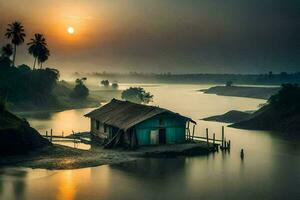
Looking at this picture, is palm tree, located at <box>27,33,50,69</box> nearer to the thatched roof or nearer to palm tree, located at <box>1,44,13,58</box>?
palm tree, located at <box>1,44,13,58</box>

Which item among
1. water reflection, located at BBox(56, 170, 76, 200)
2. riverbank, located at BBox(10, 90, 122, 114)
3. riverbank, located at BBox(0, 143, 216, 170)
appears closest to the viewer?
water reflection, located at BBox(56, 170, 76, 200)

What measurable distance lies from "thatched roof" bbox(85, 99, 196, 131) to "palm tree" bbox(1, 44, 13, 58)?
224ft

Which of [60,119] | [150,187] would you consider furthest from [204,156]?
[60,119]

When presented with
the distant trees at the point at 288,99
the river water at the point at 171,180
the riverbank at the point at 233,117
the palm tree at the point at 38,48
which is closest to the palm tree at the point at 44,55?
the palm tree at the point at 38,48

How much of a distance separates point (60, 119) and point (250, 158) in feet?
190

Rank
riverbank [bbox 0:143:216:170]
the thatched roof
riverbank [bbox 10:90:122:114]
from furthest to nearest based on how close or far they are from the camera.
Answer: riverbank [bbox 10:90:122:114], the thatched roof, riverbank [bbox 0:143:216:170]

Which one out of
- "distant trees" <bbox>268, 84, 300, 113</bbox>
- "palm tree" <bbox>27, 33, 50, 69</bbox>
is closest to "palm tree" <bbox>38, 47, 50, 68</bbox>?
"palm tree" <bbox>27, 33, 50, 69</bbox>

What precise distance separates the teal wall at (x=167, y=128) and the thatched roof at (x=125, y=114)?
0.72 meters

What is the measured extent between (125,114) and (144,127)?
4.51 metres

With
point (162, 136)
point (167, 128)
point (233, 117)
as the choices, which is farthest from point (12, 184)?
point (233, 117)

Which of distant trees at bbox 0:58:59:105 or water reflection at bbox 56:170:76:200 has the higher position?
distant trees at bbox 0:58:59:105

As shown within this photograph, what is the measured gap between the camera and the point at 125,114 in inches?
2242

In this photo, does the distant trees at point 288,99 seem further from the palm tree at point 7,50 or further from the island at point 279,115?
the palm tree at point 7,50

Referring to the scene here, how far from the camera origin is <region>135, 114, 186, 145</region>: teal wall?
53531 millimetres
